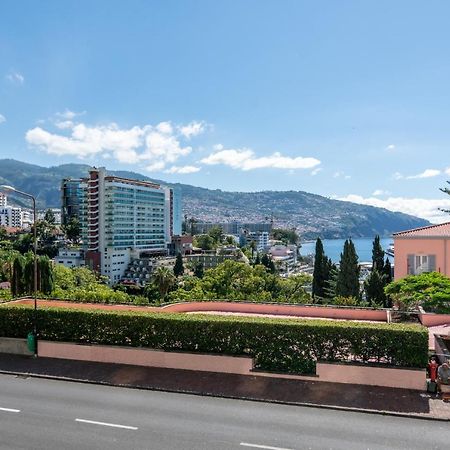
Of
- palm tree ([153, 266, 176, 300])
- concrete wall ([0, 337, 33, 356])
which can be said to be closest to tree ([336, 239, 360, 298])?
palm tree ([153, 266, 176, 300])

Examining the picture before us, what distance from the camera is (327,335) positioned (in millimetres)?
15570

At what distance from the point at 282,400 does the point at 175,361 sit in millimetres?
4691

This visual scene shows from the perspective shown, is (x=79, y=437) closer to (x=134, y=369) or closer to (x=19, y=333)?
(x=134, y=369)

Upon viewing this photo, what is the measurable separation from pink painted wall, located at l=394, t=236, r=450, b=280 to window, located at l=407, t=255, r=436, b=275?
8.6 inches

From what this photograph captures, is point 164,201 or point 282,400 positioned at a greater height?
point 164,201

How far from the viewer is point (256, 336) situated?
16281mm

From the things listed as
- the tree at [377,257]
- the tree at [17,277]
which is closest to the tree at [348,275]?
the tree at [377,257]

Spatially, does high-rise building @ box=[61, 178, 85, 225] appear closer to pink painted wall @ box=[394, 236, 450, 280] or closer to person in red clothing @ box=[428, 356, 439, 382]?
pink painted wall @ box=[394, 236, 450, 280]

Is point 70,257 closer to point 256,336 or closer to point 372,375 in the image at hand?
point 256,336

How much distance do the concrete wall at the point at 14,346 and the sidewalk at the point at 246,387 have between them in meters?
0.91

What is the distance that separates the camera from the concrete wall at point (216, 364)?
14.8m

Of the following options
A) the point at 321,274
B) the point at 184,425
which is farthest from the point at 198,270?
the point at 184,425

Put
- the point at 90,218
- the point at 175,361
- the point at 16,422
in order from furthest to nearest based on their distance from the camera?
1. the point at 90,218
2. the point at 175,361
3. the point at 16,422

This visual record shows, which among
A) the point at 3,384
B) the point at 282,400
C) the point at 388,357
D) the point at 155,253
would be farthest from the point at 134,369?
the point at 155,253
